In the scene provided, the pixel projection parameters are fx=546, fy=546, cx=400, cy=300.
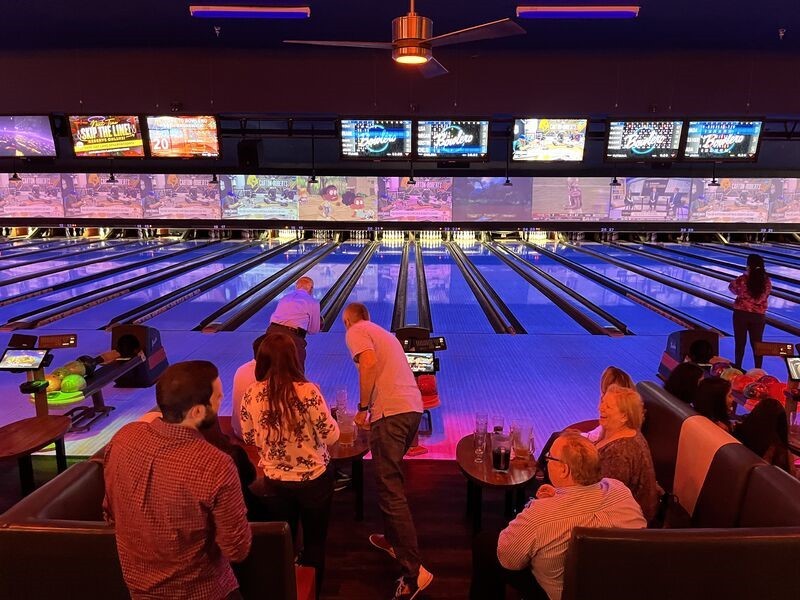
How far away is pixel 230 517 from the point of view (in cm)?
135

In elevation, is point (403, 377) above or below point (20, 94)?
below

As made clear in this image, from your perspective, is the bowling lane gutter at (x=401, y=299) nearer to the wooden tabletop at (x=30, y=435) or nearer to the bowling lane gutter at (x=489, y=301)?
the bowling lane gutter at (x=489, y=301)

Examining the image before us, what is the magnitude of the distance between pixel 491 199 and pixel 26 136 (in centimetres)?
1045

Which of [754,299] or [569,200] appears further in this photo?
[569,200]

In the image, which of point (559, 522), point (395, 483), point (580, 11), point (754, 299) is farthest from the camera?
point (754, 299)

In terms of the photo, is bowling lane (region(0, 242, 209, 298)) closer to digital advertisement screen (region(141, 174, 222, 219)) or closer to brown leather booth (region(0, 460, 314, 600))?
digital advertisement screen (region(141, 174, 222, 219))

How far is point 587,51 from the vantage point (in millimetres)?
6148

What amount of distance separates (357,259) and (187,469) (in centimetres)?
1094

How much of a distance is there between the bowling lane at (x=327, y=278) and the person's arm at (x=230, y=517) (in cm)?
523

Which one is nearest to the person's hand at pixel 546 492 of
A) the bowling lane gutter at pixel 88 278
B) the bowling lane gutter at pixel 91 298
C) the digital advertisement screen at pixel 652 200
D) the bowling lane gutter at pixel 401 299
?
the bowling lane gutter at pixel 401 299

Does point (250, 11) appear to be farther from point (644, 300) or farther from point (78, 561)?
point (644, 300)

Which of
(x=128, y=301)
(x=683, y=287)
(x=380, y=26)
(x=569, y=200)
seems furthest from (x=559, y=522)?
(x=569, y=200)

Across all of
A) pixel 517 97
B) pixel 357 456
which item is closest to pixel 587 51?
pixel 517 97

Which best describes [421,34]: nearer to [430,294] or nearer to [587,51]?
[587,51]
